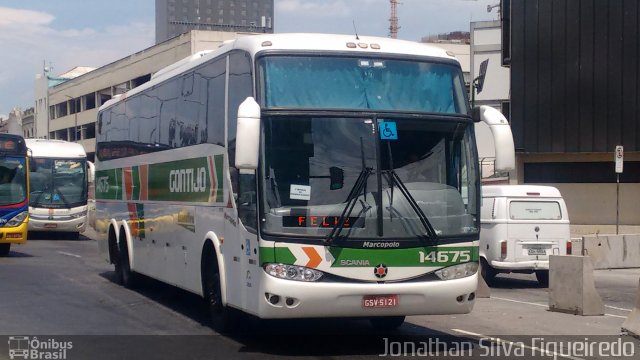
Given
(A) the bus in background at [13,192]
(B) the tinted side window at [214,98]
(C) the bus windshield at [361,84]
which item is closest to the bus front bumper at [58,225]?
(A) the bus in background at [13,192]

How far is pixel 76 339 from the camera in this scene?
11.0m

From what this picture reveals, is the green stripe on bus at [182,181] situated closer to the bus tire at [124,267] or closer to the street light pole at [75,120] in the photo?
the bus tire at [124,267]

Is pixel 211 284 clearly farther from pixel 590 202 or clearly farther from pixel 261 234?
pixel 590 202

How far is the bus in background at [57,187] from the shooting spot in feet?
108

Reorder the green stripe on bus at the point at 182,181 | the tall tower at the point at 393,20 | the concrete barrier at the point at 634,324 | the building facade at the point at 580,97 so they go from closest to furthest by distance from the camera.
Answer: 1. the green stripe on bus at the point at 182,181
2. the concrete barrier at the point at 634,324
3. the building facade at the point at 580,97
4. the tall tower at the point at 393,20

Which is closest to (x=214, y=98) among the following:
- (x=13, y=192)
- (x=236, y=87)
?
(x=236, y=87)

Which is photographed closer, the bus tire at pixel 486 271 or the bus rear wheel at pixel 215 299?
the bus rear wheel at pixel 215 299

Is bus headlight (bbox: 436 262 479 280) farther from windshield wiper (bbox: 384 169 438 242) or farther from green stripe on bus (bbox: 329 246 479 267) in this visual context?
windshield wiper (bbox: 384 169 438 242)

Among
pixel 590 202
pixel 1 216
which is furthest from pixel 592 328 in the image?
pixel 590 202

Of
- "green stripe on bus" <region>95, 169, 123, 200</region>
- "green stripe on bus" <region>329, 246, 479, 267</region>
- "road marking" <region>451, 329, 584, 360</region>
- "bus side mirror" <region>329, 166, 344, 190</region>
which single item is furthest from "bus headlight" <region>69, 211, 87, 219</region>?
"green stripe on bus" <region>329, 246, 479, 267</region>

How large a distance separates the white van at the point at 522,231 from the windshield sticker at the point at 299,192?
9792 mm

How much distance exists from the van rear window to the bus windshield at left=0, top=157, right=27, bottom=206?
12.9 m

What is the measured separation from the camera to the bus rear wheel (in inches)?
449

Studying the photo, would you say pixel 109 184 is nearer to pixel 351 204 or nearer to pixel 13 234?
pixel 13 234
